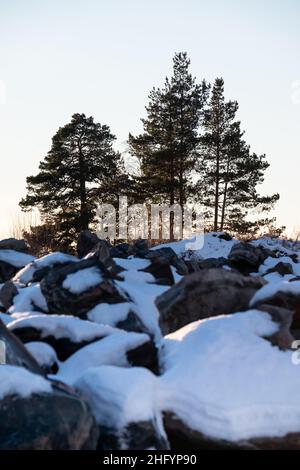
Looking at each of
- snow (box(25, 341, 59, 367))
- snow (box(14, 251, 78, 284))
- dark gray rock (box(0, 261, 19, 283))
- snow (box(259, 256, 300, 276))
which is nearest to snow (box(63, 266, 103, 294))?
snow (box(25, 341, 59, 367))

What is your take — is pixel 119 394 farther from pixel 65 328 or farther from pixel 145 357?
pixel 65 328

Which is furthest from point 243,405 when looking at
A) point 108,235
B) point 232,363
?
point 108,235

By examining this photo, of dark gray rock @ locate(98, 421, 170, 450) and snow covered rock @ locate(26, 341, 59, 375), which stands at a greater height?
snow covered rock @ locate(26, 341, 59, 375)

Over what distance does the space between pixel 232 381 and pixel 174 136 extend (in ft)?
81.8

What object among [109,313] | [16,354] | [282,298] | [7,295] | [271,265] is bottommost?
[271,265]

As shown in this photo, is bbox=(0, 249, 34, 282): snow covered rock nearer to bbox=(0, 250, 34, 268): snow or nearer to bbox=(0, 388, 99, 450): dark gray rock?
bbox=(0, 250, 34, 268): snow

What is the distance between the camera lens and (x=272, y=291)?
4812 mm

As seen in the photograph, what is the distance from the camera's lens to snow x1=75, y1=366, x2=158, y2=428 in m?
3.36

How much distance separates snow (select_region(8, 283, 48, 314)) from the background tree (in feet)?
70.0

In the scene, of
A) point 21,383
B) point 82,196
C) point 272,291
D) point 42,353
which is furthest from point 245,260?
point 82,196

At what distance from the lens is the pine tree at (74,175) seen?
85.4 ft

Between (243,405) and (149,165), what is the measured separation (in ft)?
81.6

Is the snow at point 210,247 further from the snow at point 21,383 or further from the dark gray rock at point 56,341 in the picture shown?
the snow at point 21,383
